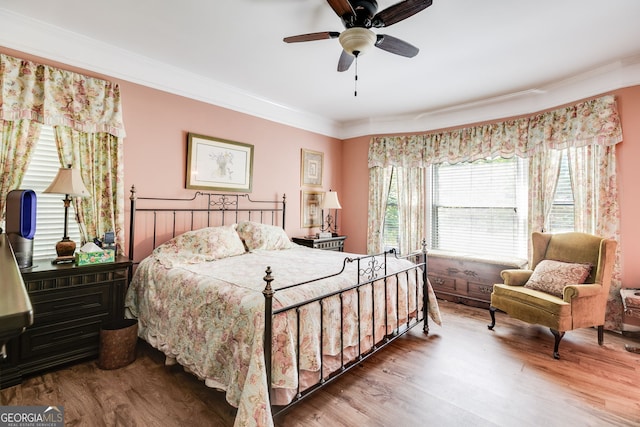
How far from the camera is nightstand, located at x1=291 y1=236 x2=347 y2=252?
4.57 m

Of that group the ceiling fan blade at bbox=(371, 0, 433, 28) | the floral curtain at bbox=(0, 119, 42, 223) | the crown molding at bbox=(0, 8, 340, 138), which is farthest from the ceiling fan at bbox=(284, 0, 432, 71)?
the floral curtain at bbox=(0, 119, 42, 223)

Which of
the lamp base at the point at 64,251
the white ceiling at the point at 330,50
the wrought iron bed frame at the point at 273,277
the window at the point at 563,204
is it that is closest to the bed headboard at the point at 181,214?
the wrought iron bed frame at the point at 273,277

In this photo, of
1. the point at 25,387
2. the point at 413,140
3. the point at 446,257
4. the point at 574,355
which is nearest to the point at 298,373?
the point at 25,387

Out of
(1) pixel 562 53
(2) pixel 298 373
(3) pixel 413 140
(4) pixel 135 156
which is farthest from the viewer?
(3) pixel 413 140

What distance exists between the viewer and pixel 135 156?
3.20 meters

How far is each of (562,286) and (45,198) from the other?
4812mm

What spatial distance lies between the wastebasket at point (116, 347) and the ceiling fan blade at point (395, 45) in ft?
9.72

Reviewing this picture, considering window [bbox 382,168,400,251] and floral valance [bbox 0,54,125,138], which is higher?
floral valance [bbox 0,54,125,138]

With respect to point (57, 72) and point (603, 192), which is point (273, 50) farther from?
point (603, 192)

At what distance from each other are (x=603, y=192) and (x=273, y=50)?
3742 millimetres

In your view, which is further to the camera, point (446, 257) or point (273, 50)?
point (446, 257)

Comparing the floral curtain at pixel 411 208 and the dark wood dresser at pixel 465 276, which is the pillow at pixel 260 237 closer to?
the floral curtain at pixel 411 208

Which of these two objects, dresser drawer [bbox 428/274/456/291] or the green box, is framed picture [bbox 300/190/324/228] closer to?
dresser drawer [bbox 428/274/456/291]

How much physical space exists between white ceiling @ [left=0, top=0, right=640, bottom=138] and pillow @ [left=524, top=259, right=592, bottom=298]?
1.96 m
